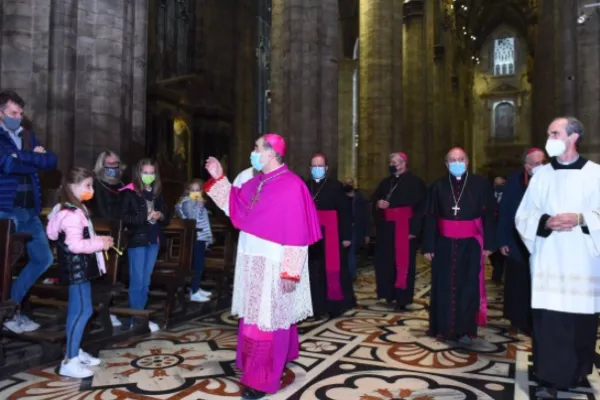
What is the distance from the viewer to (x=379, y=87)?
49.8ft

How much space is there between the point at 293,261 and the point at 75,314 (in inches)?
71.2

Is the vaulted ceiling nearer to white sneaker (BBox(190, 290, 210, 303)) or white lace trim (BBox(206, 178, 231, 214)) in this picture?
white sneaker (BBox(190, 290, 210, 303))

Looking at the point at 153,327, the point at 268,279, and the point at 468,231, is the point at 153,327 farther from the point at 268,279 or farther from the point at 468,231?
the point at 468,231

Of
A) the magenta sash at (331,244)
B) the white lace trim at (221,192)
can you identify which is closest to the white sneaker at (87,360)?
the white lace trim at (221,192)

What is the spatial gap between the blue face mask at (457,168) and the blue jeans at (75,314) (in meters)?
3.82

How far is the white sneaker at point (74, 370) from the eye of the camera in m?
4.24

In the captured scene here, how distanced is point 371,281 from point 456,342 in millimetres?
4571

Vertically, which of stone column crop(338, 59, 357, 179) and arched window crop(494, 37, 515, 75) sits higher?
arched window crop(494, 37, 515, 75)

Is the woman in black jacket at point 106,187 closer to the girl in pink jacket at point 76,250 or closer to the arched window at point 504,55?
the girl in pink jacket at point 76,250

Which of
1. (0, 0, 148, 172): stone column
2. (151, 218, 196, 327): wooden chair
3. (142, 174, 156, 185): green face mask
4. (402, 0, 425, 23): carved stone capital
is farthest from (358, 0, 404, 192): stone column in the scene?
(142, 174, 156, 185): green face mask

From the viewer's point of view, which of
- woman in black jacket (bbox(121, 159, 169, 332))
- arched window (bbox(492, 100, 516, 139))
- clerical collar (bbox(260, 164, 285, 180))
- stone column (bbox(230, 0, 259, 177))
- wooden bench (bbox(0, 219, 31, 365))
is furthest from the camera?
arched window (bbox(492, 100, 516, 139))

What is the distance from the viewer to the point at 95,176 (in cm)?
554

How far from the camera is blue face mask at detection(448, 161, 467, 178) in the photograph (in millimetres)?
5852

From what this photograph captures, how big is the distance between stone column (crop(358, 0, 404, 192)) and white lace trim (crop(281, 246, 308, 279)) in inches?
440
